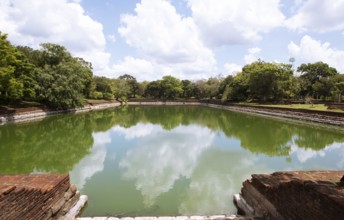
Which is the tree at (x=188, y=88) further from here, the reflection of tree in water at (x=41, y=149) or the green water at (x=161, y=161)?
the reflection of tree in water at (x=41, y=149)

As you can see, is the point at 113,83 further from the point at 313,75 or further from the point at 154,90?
the point at 313,75

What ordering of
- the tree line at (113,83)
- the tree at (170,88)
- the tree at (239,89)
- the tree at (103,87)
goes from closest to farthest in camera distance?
the tree line at (113,83) → the tree at (239,89) → the tree at (103,87) → the tree at (170,88)

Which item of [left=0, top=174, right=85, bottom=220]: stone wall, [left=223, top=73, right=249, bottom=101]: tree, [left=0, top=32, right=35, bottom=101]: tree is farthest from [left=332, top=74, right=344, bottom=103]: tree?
[left=0, top=174, right=85, bottom=220]: stone wall

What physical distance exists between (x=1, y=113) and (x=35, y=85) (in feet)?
19.0

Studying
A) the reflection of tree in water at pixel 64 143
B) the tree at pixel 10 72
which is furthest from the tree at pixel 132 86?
the reflection of tree in water at pixel 64 143

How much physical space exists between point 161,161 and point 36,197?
6672 mm

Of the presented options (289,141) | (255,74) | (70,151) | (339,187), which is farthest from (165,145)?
(255,74)

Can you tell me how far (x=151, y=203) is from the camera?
6.70 metres

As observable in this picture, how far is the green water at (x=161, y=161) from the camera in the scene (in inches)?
272

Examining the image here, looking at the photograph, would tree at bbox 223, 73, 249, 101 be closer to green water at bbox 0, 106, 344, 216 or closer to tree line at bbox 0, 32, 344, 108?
tree line at bbox 0, 32, 344, 108

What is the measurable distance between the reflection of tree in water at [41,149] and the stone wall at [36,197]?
3.94m

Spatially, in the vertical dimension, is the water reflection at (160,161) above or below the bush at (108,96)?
below

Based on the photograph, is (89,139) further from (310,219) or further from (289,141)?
(310,219)

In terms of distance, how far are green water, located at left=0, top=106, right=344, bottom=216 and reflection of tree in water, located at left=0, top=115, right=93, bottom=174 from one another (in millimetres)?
35
